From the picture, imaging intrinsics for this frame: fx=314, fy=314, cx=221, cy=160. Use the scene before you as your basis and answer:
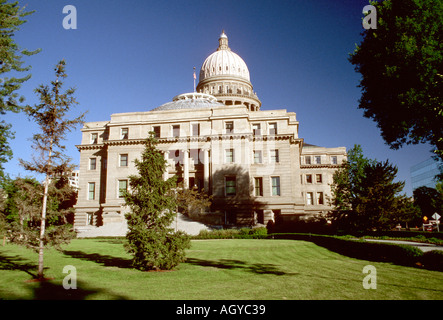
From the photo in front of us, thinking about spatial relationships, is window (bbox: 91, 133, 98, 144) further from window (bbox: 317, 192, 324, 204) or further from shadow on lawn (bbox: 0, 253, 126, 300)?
window (bbox: 317, 192, 324, 204)

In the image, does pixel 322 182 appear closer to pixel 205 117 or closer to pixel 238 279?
pixel 205 117

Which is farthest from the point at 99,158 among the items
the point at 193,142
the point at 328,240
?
the point at 328,240

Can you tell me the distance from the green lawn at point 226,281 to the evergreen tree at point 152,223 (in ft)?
2.32

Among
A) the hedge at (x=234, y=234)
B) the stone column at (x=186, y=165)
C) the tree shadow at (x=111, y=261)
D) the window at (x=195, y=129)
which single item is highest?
the window at (x=195, y=129)

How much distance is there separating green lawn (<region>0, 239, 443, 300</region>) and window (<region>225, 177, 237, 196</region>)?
27374mm

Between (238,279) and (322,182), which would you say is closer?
(238,279)

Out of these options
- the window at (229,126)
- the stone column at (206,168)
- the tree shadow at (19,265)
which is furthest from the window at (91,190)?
the tree shadow at (19,265)

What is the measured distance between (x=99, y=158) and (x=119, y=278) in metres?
42.6

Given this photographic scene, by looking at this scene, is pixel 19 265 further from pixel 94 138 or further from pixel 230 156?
pixel 94 138

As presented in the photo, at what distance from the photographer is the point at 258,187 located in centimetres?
4597

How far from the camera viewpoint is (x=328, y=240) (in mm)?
24844

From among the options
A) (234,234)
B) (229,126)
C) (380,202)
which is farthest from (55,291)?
(229,126)

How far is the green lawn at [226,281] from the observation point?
368 inches

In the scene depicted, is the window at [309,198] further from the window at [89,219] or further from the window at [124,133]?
the window at [89,219]
